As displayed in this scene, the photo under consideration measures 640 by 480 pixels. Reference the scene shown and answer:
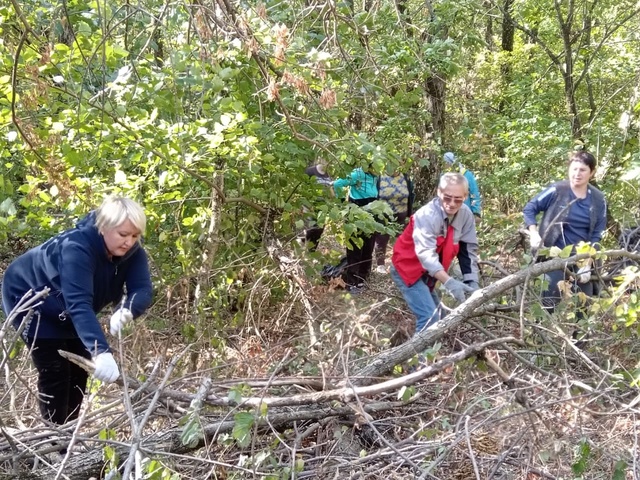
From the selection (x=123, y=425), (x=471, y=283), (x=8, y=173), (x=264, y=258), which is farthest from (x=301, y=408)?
(x=8, y=173)

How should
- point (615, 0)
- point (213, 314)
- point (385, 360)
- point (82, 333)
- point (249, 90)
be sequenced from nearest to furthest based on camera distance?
point (82, 333)
point (385, 360)
point (249, 90)
point (213, 314)
point (615, 0)

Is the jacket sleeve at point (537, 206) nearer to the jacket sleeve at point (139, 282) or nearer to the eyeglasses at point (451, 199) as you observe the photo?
the eyeglasses at point (451, 199)

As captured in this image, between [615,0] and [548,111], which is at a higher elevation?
[615,0]

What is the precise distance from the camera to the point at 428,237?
146 inches

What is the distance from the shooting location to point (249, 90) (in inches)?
162

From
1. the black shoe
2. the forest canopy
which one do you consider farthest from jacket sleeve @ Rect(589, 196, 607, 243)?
the black shoe

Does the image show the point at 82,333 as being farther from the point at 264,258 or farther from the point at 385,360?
the point at 264,258

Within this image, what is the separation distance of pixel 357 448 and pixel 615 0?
7086mm

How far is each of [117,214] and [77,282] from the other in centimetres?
36

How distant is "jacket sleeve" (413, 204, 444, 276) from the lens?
3.65 m

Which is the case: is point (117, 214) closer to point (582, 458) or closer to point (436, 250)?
point (436, 250)

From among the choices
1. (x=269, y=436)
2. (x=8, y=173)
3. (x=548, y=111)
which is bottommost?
(x=548, y=111)

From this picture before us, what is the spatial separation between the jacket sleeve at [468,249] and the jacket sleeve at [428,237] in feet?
0.84

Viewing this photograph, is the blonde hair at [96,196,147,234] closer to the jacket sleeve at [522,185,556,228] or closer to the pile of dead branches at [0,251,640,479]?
the pile of dead branches at [0,251,640,479]
